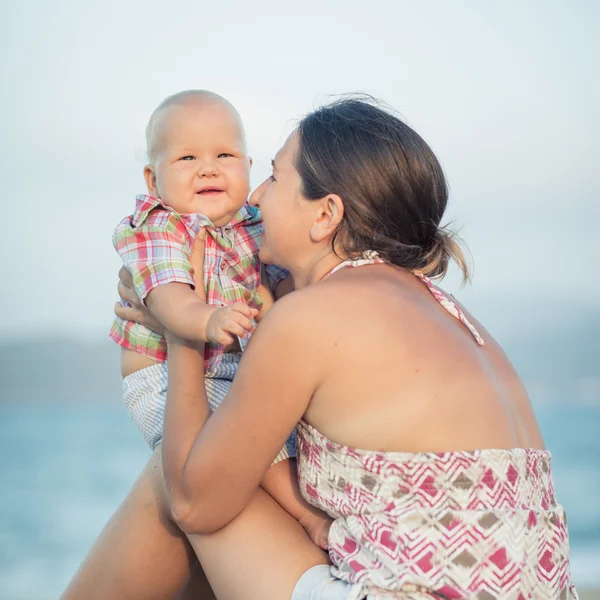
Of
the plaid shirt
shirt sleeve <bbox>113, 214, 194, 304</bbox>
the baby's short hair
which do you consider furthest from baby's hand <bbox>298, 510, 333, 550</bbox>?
the baby's short hair

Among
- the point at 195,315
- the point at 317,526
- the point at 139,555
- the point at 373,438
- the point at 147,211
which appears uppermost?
the point at 147,211

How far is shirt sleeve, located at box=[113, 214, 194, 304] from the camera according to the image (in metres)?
1.71

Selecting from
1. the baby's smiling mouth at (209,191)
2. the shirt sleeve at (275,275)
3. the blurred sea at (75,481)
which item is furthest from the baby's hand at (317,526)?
the blurred sea at (75,481)

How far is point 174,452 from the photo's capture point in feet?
4.79

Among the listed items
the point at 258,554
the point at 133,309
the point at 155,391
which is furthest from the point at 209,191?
the point at 258,554

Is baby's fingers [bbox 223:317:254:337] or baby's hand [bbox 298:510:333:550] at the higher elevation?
baby's fingers [bbox 223:317:254:337]

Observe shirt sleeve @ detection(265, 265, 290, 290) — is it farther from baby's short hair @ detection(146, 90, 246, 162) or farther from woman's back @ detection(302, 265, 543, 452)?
woman's back @ detection(302, 265, 543, 452)

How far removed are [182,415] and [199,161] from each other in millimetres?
606

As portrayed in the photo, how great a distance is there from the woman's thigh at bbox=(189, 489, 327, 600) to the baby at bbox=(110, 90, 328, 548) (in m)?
0.23

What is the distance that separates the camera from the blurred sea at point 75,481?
13.9 ft

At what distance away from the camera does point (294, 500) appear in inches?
62.1

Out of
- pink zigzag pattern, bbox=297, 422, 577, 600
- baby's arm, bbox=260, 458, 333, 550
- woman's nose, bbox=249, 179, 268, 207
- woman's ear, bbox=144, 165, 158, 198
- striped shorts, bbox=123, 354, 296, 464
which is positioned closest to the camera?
pink zigzag pattern, bbox=297, 422, 577, 600

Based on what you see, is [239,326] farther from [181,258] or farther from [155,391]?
[155,391]

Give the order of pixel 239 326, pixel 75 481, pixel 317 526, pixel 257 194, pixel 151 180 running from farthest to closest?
pixel 75 481 < pixel 151 180 < pixel 257 194 < pixel 317 526 < pixel 239 326
